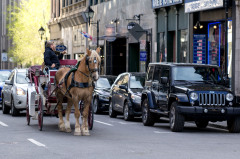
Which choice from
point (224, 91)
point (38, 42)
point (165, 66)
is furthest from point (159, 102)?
point (38, 42)

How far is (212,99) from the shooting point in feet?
57.7

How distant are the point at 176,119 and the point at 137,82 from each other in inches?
232

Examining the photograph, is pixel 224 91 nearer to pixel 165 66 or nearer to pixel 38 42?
pixel 165 66

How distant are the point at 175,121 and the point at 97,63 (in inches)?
121

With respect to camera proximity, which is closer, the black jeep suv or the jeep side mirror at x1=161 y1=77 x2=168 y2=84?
the black jeep suv

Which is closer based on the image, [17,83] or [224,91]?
[224,91]

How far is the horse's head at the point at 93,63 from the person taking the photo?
51.7 ft


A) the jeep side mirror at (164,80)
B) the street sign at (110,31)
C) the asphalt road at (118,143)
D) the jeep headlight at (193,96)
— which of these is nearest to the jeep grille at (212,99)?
the jeep headlight at (193,96)

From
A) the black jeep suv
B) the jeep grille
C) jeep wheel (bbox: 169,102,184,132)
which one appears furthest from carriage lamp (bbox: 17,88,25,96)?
the jeep grille

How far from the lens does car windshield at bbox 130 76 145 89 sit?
23.1 meters

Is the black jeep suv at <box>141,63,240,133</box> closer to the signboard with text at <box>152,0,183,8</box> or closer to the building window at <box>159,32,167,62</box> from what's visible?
the signboard with text at <box>152,0,183,8</box>

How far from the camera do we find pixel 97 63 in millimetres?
15914

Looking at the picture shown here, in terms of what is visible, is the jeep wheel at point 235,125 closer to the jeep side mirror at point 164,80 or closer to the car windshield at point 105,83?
the jeep side mirror at point 164,80

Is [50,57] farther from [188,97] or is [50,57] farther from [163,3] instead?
[163,3]
